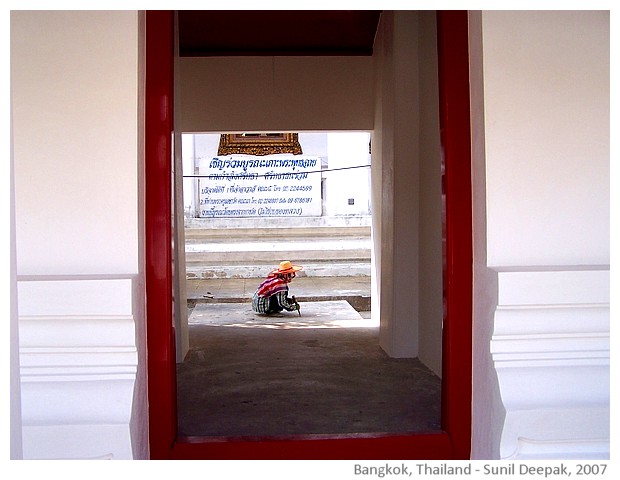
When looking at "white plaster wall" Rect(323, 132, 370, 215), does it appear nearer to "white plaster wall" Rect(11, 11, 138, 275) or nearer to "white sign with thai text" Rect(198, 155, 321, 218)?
"white sign with thai text" Rect(198, 155, 321, 218)

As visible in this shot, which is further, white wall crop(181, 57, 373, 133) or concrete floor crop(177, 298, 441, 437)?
white wall crop(181, 57, 373, 133)

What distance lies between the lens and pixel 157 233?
2553 mm

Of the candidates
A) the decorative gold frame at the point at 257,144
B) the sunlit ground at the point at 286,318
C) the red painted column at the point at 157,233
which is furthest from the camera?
the decorative gold frame at the point at 257,144

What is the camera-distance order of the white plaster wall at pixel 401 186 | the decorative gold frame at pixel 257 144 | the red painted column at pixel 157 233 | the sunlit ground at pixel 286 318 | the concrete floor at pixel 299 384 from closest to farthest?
1. the red painted column at pixel 157 233
2. the concrete floor at pixel 299 384
3. the white plaster wall at pixel 401 186
4. the sunlit ground at pixel 286 318
5. the decorative gold frame at pixel 257 144

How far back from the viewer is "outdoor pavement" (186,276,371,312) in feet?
40.0

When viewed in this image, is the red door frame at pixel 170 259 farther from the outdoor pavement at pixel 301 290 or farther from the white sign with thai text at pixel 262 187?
the white sign with thai text at pixel 262 187

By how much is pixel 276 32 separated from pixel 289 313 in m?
3.55

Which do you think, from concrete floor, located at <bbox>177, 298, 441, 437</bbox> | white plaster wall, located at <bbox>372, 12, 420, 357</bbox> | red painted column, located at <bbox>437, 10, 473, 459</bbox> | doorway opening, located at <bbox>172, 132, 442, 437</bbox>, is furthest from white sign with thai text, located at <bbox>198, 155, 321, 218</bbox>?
red painted column, located at <bbox>437, 10, 473, 459</bbox>

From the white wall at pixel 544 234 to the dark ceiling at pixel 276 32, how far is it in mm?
3723

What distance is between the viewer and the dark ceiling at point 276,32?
6113 millimetres

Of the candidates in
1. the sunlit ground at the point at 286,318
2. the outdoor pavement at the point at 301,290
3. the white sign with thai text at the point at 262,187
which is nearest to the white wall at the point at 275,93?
the sunlit ground at the point at 286,318

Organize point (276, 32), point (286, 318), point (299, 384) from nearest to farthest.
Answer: point (299, 384), point (276, 32), point (286, 318)

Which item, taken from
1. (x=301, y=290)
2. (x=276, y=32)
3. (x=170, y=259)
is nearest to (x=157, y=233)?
(x=170, y=259)

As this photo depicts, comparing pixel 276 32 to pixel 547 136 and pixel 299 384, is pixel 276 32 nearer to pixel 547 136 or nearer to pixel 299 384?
pixel 299 384
